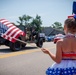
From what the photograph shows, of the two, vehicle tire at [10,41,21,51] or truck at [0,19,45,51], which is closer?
truck at [0,19,45,51]

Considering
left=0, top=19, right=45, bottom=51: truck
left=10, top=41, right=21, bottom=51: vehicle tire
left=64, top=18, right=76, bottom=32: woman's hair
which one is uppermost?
left=64, top=18, right=76, bottom=32: woman's hair

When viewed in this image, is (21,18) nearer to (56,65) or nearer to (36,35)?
(36,35)

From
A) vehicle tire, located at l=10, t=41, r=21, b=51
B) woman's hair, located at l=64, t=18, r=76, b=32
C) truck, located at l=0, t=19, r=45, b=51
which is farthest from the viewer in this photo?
vehicle tire, located at l=10, t=41, r=21, b=51

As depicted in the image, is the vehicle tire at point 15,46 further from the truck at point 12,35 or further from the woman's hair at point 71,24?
the woman's hair at point 71,24

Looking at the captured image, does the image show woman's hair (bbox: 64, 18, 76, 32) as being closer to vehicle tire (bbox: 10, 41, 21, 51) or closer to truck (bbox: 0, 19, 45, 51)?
truck (bbox: 0, 19, 45, 51)

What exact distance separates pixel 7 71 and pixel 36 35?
40.2ft

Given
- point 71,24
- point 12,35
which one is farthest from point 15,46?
point 71,24

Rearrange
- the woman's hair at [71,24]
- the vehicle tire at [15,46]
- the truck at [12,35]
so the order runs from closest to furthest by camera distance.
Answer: the woman's hair at [71,24] → the truck at [12,35] → the vehicle tire at [15,46]

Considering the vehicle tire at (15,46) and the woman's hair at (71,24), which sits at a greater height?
the woman's hair at (71,24)

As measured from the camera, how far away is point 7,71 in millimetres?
8156

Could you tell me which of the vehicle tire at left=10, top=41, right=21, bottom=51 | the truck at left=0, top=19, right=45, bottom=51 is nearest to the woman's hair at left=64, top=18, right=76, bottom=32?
the truck at left=0, top=19, right=45, bottom=51

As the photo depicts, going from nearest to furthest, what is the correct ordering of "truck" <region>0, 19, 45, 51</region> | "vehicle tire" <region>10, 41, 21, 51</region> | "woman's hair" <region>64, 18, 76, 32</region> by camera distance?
"woman's hair" <region>64, 18, 76, 32</region> < "truck" <region>0, 19, 45, 51</region> < "vehicle tire" <region>10, 41, 21, 51</region>

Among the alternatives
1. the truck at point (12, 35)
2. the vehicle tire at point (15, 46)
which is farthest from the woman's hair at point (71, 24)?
the vehicle tire at point (15, 46)

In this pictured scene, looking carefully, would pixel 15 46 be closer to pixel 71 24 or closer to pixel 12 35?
pixel 12 35
